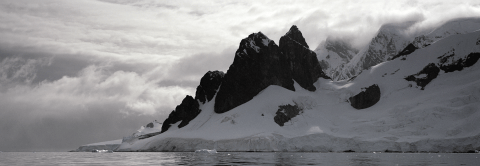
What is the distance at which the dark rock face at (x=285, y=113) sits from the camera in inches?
7382

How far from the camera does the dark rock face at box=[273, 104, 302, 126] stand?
615ft

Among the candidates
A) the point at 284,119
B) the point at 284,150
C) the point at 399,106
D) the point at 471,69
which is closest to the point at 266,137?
the point at 284,150

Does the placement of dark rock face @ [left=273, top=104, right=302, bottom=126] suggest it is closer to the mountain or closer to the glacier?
the mountain

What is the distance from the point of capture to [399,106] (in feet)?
593

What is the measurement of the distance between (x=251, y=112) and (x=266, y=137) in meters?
29.5

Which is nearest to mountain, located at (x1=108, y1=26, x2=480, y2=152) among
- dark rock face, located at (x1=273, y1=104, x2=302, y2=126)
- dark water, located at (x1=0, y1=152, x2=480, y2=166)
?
dark rock face, located at (x1=273, y1=104, x2=302, y2=126)

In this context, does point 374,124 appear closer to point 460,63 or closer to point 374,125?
point 374,125

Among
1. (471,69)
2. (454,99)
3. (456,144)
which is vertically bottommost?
(456,144)

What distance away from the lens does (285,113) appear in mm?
190500

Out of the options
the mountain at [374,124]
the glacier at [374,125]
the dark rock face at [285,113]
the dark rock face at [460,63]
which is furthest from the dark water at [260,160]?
the dark rock face at [460,63]

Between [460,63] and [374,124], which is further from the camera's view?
[460,63]

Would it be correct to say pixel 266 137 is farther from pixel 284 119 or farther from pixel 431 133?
pixel 431 133

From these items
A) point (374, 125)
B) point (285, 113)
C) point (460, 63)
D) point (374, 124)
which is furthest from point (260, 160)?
point (460, 63)

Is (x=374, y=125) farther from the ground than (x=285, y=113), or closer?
closer
